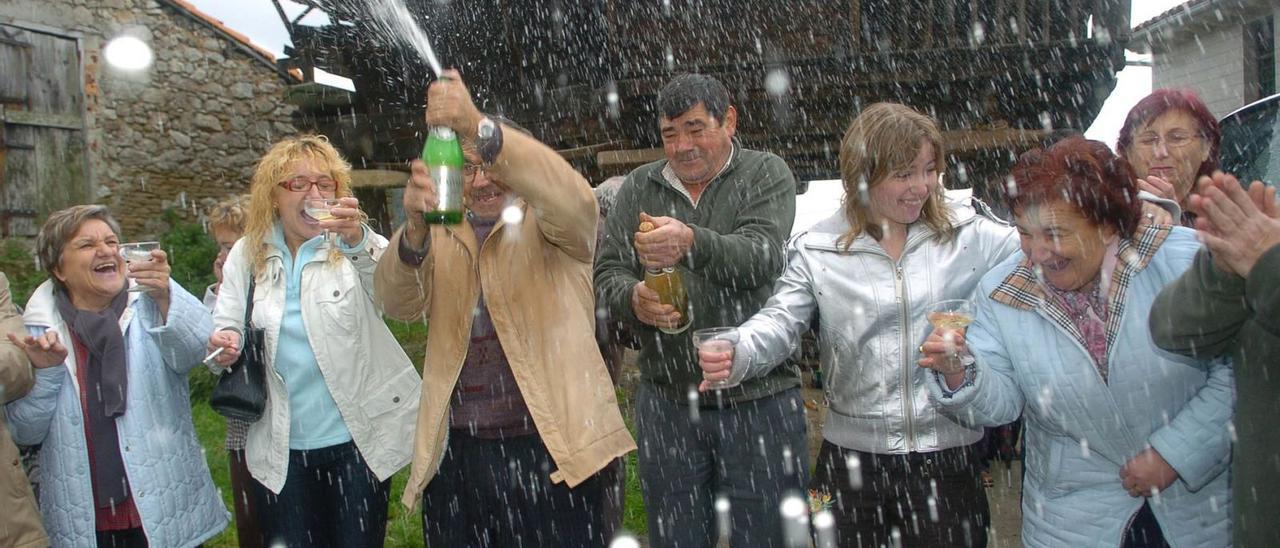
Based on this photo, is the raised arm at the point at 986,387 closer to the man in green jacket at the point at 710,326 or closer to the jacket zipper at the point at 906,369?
the jacket zipper at the point at 906,369

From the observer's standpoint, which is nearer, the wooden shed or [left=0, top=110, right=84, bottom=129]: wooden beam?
the wooden shed

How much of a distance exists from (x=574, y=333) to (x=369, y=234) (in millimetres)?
1003

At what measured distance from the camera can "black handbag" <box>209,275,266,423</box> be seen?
3623 mm

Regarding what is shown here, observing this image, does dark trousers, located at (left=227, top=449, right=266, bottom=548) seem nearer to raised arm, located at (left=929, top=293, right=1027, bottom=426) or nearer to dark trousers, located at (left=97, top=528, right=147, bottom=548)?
dark trousers, located at (left=97, top=528, right=147, bottom=548)

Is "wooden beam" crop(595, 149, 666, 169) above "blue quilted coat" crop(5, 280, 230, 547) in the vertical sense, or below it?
above

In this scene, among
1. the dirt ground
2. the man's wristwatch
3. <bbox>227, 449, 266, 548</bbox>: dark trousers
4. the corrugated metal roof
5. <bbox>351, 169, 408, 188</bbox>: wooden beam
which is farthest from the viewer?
the corrugated metal roof

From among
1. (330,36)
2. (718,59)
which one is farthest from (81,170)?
(718,59)

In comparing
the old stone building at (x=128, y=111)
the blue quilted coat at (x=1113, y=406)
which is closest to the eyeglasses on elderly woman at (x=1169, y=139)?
the blue quilted coat at (x=1113, y=406)

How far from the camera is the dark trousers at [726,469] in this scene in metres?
3.55

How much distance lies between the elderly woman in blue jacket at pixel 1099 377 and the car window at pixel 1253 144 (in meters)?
1.10

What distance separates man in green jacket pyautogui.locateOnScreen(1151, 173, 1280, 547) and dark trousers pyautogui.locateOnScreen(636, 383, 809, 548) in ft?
4.73

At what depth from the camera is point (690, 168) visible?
3.77 m

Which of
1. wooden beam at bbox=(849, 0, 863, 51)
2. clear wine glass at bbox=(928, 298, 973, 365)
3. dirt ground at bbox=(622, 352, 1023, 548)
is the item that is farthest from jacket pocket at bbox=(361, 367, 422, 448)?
wooden beam at bbox=(849, 0, 863, 51)

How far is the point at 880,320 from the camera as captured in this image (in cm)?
322
